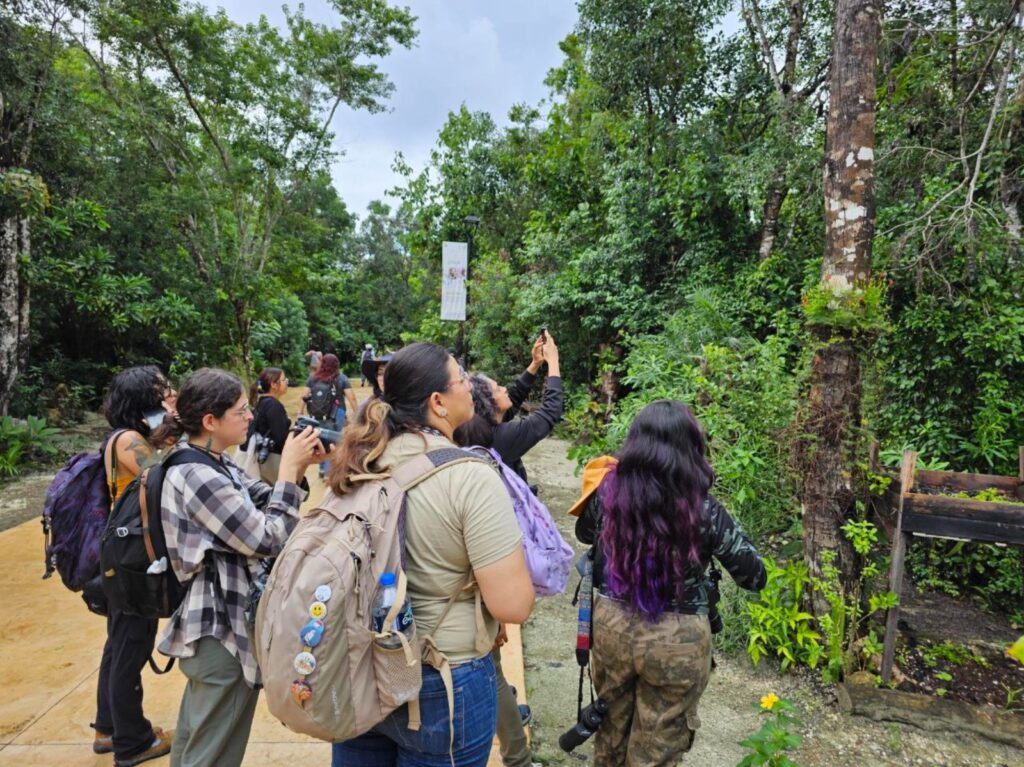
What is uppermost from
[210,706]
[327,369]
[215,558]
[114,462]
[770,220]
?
[770,220]

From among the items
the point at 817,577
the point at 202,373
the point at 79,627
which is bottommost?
the point at 79,627

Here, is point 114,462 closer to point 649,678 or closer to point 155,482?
point 155,482

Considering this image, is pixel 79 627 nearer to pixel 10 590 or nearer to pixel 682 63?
pixel 10 590

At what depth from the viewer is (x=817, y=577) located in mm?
3279

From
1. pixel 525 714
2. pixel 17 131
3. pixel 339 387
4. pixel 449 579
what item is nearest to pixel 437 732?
pixel 449 579

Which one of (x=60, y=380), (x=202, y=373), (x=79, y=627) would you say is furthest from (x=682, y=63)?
(x=60, y=380)

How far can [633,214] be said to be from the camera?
33.0ft

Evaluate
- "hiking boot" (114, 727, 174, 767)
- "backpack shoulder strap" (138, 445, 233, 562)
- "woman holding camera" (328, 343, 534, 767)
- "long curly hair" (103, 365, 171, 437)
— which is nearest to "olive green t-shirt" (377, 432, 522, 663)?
"woman holding camera" (328, 343, 534, 767)

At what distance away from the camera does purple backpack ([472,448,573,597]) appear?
1.75 meters

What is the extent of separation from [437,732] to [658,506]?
3.11 feet

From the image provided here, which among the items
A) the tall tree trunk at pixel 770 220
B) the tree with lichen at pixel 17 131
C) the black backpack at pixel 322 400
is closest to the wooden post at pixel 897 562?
the black backpack at pixel 322 400

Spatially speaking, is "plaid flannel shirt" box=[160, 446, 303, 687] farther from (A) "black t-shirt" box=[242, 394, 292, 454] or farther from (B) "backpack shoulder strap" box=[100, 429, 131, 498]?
(A) "black t-shirt" box=[242, 394, 292, 454]

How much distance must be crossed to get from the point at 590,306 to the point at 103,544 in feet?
30.1

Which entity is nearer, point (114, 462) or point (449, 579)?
point (449, 579)
